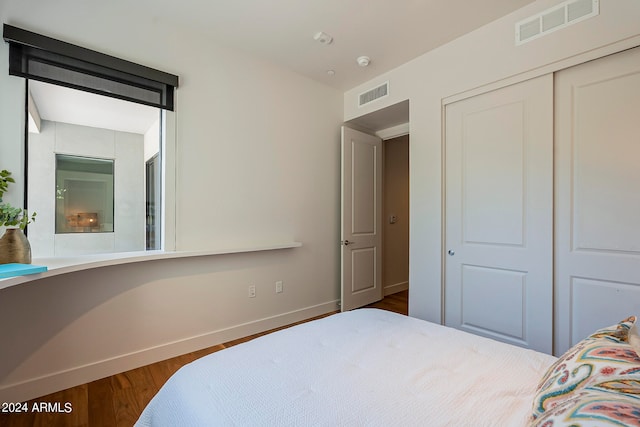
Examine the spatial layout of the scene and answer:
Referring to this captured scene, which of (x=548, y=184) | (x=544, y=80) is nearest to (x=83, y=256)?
(x=548, y=184)

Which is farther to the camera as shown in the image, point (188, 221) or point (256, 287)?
point (256, 287)

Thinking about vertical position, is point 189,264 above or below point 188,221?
below

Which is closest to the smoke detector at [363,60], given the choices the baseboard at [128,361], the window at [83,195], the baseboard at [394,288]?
the window at [83,195]

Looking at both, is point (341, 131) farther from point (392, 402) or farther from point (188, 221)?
point (392, 402)

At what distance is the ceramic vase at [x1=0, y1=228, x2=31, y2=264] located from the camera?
1540 mm

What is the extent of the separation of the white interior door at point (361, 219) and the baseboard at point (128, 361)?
79cm

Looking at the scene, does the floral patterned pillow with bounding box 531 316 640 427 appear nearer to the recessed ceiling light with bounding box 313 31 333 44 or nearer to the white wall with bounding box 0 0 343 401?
the white wall with bounding box 0 0 343 401

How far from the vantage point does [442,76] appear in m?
2.62

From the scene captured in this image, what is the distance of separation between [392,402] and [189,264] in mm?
2069

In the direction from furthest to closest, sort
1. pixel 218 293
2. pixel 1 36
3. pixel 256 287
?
pixel 256 287 < pixel 218 293 < pixel 1 36

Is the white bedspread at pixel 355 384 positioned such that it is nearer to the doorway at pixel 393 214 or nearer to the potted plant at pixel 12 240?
the potted plant at pixel 12 240

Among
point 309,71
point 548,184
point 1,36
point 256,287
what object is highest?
point 309,71

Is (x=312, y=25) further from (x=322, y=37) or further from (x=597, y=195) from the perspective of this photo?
(x=597, y=195)

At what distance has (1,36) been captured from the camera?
176 centimetres
